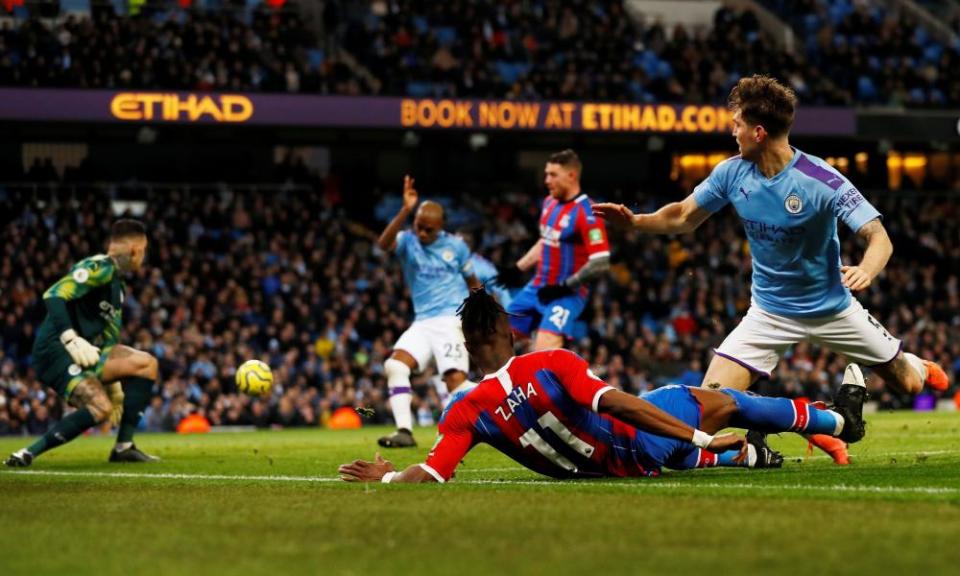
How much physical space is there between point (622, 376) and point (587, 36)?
968cm

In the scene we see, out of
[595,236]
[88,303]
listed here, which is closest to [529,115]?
[595,236]

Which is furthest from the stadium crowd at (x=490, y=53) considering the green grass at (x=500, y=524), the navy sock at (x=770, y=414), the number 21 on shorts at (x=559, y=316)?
the navy sock at (x=770, y=414)

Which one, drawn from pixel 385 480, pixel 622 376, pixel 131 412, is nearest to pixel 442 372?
pixel 131 412

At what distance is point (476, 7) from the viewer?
34906 mm

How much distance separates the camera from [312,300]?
29.2 m

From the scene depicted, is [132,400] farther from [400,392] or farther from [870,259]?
[870,259]

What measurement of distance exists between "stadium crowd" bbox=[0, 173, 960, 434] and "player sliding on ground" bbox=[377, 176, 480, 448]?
9684 millimetres

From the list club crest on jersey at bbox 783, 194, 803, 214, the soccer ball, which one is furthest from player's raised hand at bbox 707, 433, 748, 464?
the soccer ball

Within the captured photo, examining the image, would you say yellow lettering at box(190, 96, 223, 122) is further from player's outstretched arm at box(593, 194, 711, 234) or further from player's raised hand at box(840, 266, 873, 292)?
player's raised hand at box(840, 266, 873, 292)

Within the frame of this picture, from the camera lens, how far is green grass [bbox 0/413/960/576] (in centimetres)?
506

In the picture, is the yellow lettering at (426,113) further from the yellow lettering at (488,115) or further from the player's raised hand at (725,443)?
the player's raised hand at (725,443)

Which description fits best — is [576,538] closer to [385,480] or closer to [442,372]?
[385,480]

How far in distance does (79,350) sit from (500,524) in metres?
6.84

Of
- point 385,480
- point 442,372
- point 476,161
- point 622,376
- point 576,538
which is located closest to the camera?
point 576,538
